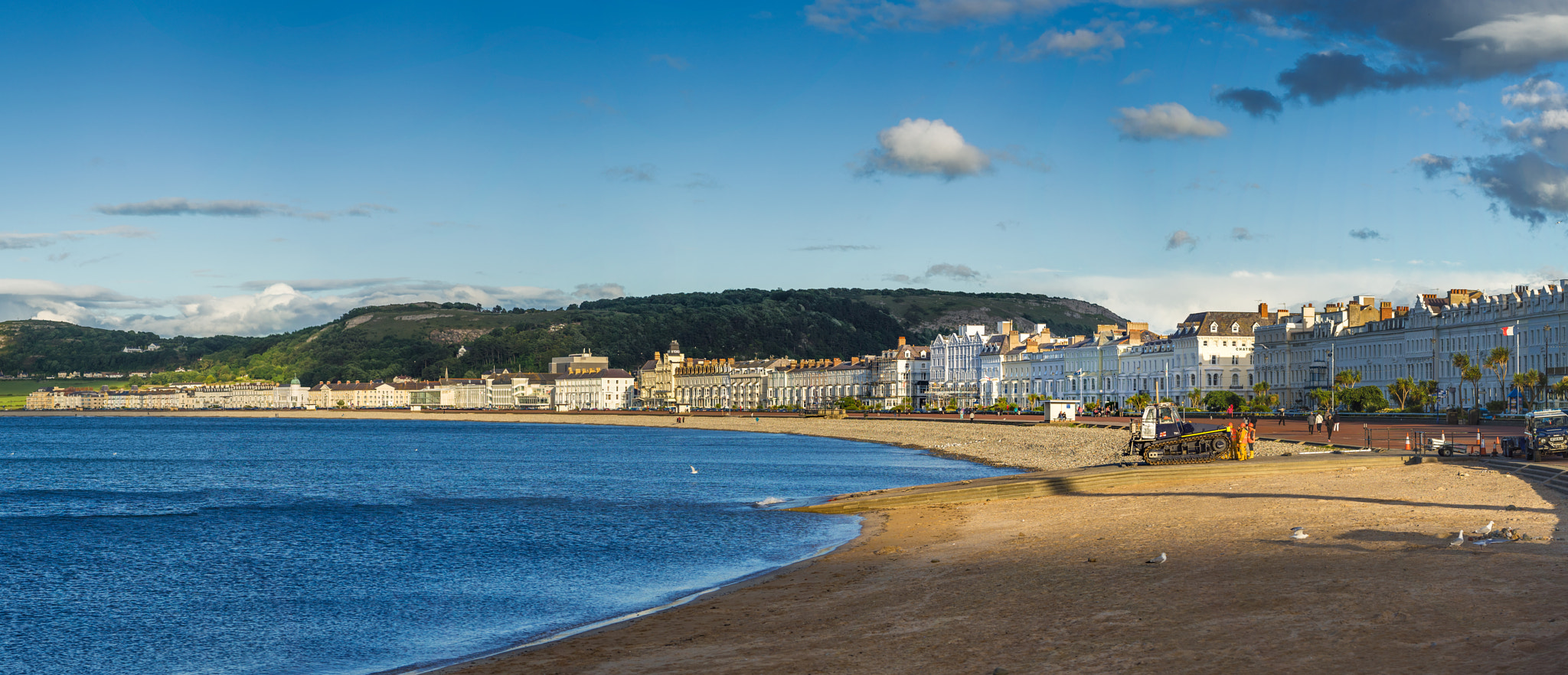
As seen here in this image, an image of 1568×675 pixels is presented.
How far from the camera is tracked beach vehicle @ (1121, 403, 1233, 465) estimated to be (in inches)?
1410

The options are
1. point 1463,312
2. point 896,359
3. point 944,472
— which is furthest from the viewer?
point 896,359

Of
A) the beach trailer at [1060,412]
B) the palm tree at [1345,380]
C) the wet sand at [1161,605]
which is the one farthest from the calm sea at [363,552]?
the palm tree at [1345,380]

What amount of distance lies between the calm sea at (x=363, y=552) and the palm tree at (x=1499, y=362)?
4057 cm

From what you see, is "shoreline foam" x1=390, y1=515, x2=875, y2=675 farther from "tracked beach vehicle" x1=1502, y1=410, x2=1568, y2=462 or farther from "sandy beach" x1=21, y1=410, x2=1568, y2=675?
"tracked beach vehicle" x1=1502, y1=410, x2=1568, y2=462

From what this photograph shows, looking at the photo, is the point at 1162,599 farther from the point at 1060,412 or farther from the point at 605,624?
the point at 1060,412

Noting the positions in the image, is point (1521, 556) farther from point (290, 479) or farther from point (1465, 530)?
point (290, 479)

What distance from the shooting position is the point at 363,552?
2705 cm

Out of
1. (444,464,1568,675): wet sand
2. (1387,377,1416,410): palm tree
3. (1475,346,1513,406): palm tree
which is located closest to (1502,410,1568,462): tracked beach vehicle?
(444,464,1568,675): wet sand

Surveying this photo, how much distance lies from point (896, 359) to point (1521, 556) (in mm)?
158197

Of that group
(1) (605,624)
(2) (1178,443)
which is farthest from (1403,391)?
(1) (605,624)

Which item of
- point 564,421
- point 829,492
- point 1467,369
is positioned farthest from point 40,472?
point 564,421

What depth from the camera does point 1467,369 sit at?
74.4 m

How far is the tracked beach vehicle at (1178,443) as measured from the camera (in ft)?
117

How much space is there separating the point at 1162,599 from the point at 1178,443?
23239mm
